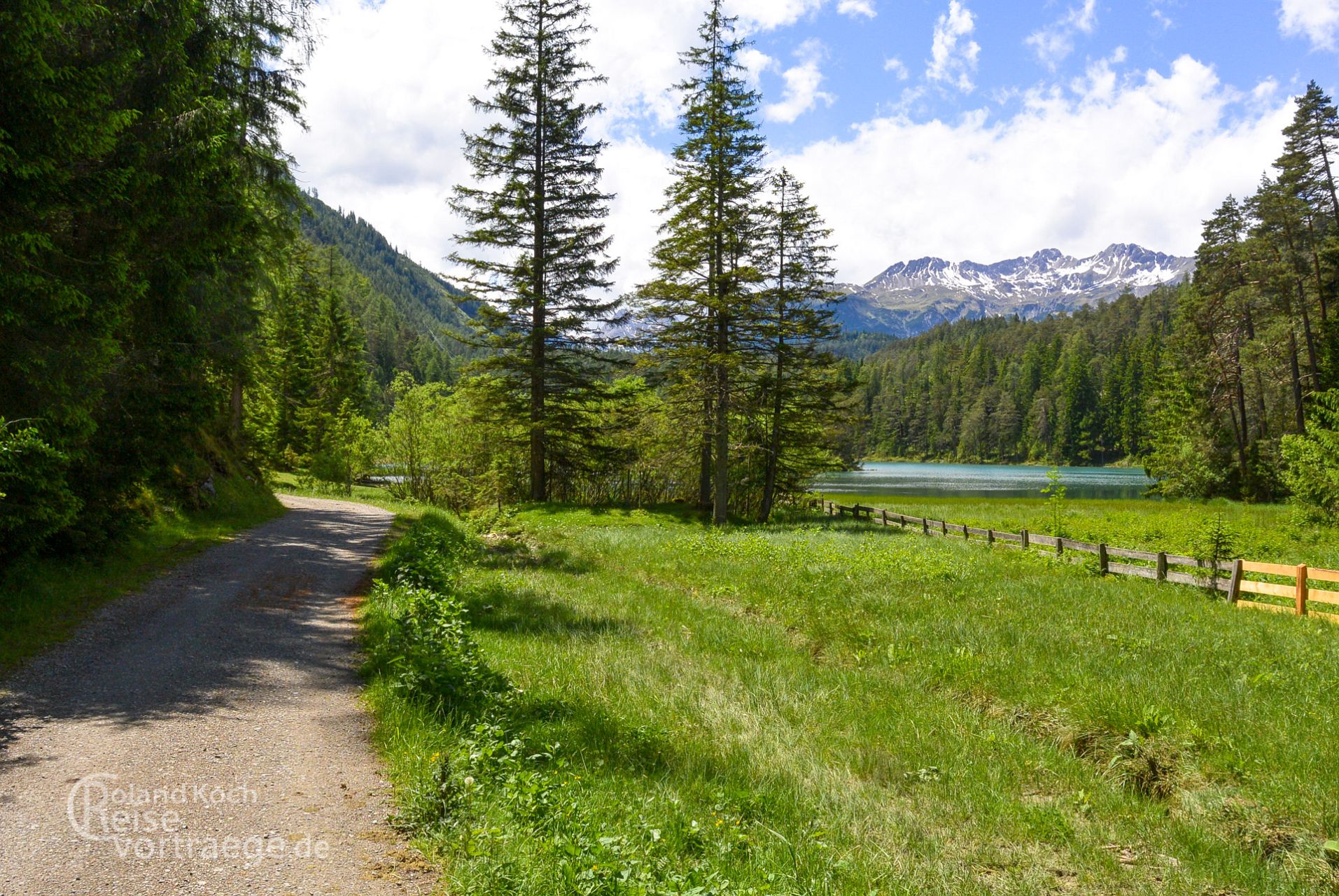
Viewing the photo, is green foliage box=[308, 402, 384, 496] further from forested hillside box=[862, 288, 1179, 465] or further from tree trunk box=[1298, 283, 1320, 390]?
forested hillside box=[862, 288, 1179, 465]

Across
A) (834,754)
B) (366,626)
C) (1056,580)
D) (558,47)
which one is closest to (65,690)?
(366,626)

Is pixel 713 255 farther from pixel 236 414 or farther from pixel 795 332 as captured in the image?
pixel 236 414

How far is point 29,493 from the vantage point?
8805 millimetres

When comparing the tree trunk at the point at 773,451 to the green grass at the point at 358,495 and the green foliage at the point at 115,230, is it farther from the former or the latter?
the green foliage at the point at 115,230

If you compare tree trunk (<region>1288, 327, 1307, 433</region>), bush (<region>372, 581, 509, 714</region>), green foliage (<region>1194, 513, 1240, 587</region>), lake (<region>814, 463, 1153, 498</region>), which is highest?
tree trunk (<region>1288, 327, 1307, 433</region>)

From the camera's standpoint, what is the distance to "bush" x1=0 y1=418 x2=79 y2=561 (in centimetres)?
767

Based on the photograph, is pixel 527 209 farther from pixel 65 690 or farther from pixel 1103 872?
pixel 1103 872

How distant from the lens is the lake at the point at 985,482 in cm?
7094

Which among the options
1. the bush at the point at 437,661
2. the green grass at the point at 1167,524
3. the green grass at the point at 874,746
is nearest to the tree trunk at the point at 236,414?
the green grass at the point at 874,746

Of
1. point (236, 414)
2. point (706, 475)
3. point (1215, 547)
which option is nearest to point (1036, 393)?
point (706, 475)

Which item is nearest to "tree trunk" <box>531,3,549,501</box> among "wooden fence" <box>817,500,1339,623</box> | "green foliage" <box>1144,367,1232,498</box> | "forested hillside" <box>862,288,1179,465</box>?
"wooden fence" <box>817,500,1339,623</box>

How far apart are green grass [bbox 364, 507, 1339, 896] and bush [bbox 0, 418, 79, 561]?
4152 mm

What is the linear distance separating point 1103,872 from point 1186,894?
546 millimetres

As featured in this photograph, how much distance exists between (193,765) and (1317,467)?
31.8 meters
